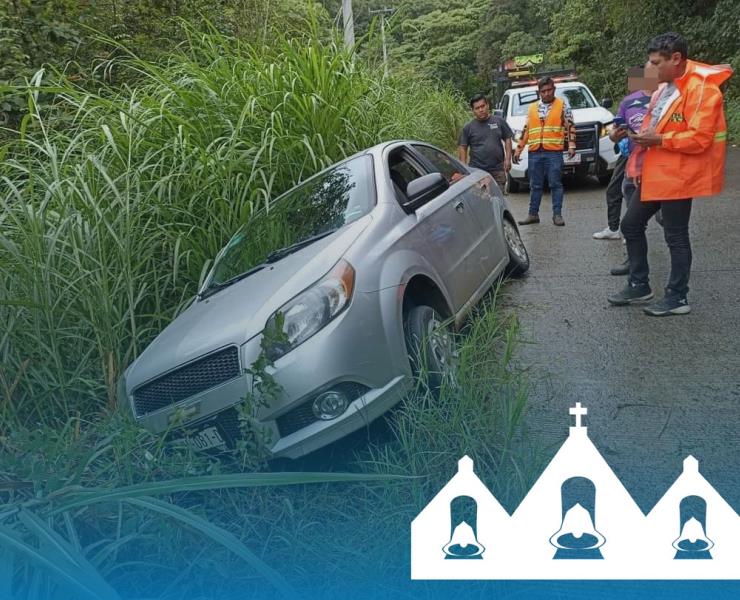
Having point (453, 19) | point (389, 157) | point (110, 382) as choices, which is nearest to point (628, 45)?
point (453, 19)

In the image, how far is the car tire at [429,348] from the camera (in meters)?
3.32

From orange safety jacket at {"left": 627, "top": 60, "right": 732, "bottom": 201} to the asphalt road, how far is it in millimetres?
896

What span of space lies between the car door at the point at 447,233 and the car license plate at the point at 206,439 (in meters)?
1.47

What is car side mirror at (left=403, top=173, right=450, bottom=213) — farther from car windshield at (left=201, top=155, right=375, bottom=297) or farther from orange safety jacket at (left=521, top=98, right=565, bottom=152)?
orange safety jacket at (left=521, top=98, right=565, bottom=152)

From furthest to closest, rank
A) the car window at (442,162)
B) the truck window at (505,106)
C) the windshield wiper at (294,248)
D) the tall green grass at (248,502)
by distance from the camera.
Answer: the truck window at (505,106), the car window at (442,162), the windshield wiper at (294,248), the tall green grass at (248,502)

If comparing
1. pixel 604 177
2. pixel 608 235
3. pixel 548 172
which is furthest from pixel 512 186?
pixel 608 235

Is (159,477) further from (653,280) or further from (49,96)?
(49,96)

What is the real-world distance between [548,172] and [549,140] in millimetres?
387

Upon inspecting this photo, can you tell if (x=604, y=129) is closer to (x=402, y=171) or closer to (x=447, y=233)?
(x=402, y=171)

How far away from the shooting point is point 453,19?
40.5 meters

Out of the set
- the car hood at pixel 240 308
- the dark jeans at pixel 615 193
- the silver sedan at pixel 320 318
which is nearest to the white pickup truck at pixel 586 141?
the dark jeans at pixel 615 193

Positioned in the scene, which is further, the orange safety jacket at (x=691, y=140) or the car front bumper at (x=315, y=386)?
the orange safety jacket at (x=691, y=140)

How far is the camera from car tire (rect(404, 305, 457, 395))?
3.32 m

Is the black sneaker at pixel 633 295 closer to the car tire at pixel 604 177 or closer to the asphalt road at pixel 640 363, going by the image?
the asphalt road at pixel 640 363
